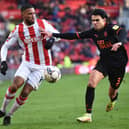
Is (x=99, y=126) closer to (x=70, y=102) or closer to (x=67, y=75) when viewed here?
(x=70, y=102)

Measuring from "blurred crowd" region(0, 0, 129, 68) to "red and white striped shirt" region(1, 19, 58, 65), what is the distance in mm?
13751

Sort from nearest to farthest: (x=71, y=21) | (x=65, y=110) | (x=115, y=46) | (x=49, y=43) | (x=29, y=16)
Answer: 1. (x=115, y=46)
2. (x=49, y=43)
3. (x=29, y=16)
4. (x=65, y=110)
5. (x=71, y=21)

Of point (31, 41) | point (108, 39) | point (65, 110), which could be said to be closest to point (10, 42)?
point (31, 41)

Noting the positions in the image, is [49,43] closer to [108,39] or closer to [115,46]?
[108,39]

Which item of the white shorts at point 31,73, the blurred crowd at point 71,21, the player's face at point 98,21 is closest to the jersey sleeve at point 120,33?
the player's face at point 98,21

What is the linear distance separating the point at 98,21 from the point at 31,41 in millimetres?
1342

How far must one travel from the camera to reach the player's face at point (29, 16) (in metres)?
9.18

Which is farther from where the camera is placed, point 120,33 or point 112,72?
point 112,72

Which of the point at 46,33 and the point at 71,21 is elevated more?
the point at 71,21

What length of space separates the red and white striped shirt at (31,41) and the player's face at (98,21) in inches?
34.0

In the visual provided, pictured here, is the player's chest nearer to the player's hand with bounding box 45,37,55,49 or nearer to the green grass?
the player's hand with bounding box 45,37,55,49

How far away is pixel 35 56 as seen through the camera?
953 centimetres

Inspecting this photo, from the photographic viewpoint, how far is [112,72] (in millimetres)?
9469

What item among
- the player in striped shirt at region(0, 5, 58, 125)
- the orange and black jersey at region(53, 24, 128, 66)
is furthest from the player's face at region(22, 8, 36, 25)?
the orange and black jersey at region(53, 24, 128, 66)
